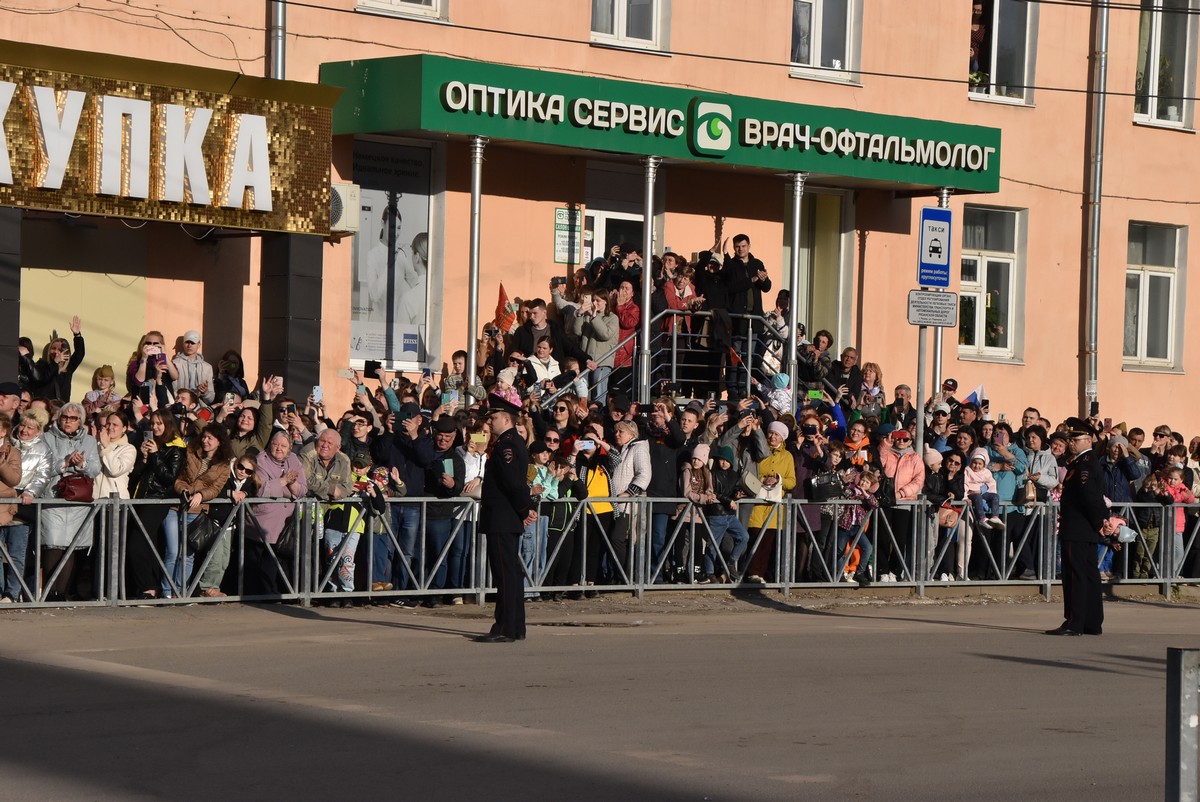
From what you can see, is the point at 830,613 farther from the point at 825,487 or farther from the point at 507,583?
the point at 507,583

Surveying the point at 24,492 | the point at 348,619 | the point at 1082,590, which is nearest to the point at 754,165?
the point at 1082,590

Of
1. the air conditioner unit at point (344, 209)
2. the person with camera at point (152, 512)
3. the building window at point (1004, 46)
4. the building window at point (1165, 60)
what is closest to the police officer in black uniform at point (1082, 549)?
the person with camera at point (152, 512)

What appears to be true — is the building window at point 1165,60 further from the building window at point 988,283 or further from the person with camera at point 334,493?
the person with camera at point 334,493

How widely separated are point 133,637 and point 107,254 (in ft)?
25.4

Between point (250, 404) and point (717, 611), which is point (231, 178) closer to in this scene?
point (250, 404)

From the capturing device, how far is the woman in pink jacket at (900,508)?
19.8 metres

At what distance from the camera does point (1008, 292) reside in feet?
94.5

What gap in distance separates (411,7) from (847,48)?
701cm

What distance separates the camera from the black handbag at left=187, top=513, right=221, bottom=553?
53.2ft

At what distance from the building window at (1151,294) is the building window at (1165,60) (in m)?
1.82

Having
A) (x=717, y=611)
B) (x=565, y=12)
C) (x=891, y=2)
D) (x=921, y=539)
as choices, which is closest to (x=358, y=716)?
(x=717, y=611)

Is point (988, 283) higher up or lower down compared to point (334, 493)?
higher up

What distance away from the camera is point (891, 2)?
26.8 meters

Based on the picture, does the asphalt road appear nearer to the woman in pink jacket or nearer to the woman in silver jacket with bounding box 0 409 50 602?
the woman in silver jacket with bounding box 0 409 50 602
